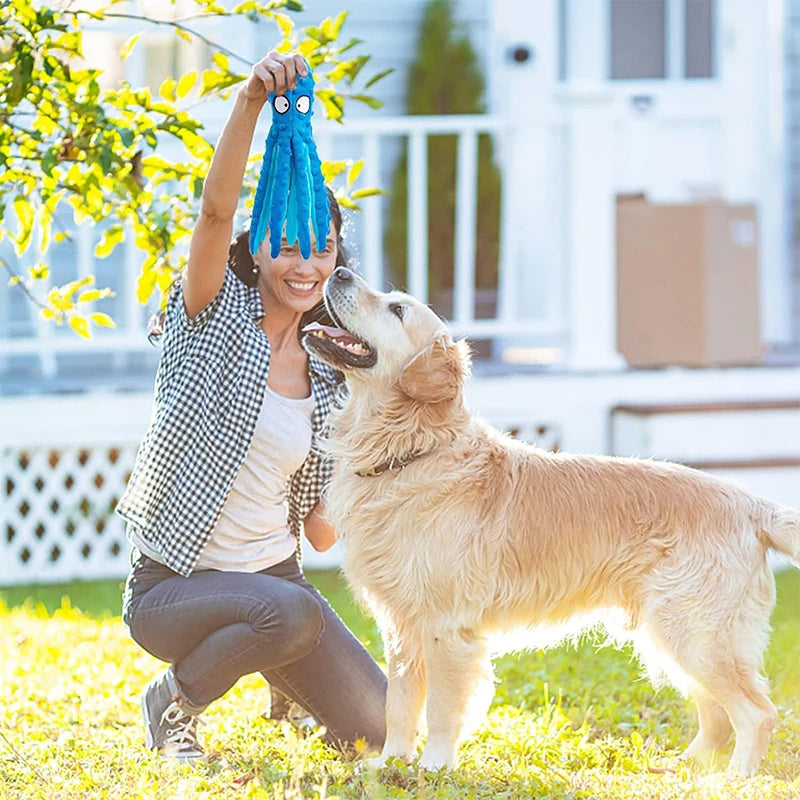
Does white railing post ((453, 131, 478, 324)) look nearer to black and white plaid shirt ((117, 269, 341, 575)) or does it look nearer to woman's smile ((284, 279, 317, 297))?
woman's smile ((284, 279, 317, 297))

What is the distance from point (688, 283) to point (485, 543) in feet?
12.0

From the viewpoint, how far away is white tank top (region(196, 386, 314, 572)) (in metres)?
3.78

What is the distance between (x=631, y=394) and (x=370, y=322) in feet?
11.5

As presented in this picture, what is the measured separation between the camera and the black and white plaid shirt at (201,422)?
12.0 feet

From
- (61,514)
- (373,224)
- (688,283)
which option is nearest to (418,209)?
(373,224)

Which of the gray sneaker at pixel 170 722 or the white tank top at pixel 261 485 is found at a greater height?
the white tank top at pixel 261 485

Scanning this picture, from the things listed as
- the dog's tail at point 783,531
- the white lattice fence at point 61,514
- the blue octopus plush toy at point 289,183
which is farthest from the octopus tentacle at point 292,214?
the white lattice fence at point 61,514

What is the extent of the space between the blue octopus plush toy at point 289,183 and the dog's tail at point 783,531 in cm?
143

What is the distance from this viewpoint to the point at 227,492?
12.0 ft

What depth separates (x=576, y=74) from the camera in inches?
332

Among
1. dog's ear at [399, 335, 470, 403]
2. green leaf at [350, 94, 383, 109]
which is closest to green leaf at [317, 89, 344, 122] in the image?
green leaf at [350, 94, 383, 109]

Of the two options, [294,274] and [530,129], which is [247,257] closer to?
[294,274]

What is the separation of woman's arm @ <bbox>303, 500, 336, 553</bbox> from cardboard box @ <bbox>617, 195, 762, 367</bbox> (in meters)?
3.34

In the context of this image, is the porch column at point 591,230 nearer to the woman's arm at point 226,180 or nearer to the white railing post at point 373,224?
the white railing post at point 373,224
